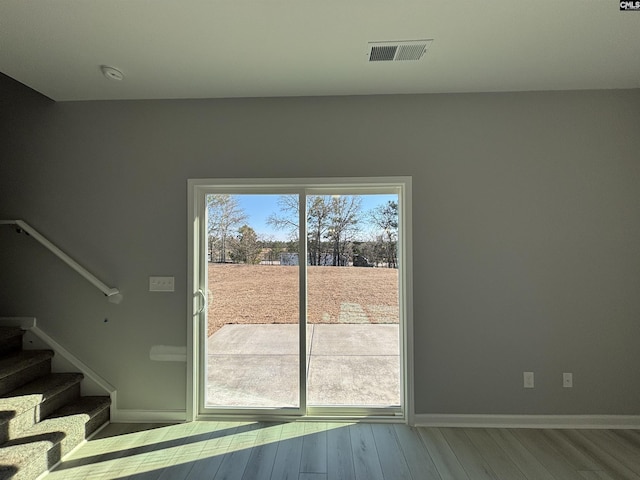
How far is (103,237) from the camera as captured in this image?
269cm

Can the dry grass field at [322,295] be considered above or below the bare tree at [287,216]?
below

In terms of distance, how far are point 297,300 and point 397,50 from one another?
6.46 feet

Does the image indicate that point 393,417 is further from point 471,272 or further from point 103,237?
point 103,237

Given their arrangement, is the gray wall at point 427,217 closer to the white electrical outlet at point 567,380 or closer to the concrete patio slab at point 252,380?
the white electrical outlet at point 567,380

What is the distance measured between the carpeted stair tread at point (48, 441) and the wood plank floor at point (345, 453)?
10 centimetres

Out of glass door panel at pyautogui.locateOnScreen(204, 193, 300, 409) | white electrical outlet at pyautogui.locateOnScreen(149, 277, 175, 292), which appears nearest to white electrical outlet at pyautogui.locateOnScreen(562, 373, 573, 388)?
glass door panel at pyautogui.locateOnScreen(204, 193, 300, 409)

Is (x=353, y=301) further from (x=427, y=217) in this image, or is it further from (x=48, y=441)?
(x=48, y=441)

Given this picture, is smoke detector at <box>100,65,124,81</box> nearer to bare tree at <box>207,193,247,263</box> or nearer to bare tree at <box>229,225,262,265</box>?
bare tree at <box>207,193,247,263</box>

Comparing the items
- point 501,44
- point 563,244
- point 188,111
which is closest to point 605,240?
point 563,244

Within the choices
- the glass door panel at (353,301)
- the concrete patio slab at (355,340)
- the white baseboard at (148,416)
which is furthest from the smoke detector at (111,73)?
the white baseboard at (148,416)

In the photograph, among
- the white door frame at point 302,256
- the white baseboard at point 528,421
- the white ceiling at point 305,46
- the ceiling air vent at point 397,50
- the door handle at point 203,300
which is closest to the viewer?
the white ceiling at point 305,46

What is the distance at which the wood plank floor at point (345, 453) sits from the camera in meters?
2.02

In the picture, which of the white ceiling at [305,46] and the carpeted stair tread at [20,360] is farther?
the carpeted stair tread at [20,360]

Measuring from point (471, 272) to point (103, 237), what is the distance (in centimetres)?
303
